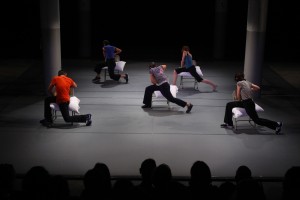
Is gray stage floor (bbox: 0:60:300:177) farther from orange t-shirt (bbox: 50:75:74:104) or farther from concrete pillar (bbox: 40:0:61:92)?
concrete pillar (bbox: 40:0:61:92)

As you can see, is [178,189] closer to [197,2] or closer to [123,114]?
[123,114]

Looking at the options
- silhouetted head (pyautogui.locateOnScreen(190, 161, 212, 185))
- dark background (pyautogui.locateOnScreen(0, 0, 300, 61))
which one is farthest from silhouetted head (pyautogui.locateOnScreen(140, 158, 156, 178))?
dark background (pyautogui.locateOnScreen(0, 0, 300, 61))

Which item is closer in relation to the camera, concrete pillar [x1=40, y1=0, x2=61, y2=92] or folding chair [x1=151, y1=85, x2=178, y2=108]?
folding chair [x1=151, y1=85, x2=178, y2=108]

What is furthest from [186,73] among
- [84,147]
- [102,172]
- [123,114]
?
[102,172]

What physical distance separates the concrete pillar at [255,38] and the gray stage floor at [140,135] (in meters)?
0.89

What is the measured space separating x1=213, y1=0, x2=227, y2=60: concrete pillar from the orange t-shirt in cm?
1194

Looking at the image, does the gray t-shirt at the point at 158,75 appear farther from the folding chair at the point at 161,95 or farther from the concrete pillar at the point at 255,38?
the concrete pillar at the point at 255,38

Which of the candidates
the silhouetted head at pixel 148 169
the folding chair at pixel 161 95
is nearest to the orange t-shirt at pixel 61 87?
the folding chair at pixel 161 95

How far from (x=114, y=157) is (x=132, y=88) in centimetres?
680

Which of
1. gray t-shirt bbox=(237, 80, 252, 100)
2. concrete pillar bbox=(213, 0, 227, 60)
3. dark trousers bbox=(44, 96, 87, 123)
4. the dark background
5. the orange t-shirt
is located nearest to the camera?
gray t-shirt bbox=(237, 80, 252, 100)

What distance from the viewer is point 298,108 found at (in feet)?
52.4

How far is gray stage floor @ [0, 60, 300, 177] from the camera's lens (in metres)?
11.6

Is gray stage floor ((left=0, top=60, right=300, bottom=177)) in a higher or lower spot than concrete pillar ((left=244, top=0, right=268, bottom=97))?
lower

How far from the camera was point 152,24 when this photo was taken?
33.2 meters
